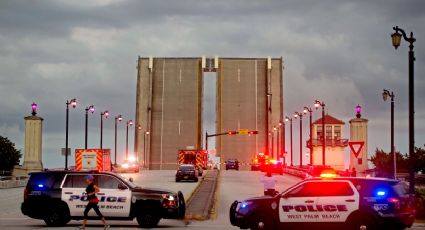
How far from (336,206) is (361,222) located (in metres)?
0.79

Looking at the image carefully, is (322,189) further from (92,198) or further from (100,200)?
(100,200)

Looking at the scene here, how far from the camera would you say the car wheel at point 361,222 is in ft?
68.8

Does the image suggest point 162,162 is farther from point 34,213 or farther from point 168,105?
point 34,213

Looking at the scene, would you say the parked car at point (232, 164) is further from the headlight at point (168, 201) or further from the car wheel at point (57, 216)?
the car wheel at point (57, 216)

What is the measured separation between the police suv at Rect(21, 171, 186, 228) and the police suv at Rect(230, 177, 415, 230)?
395 cm

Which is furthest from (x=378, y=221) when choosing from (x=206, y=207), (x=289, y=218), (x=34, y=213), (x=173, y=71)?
(x=173, y=71)

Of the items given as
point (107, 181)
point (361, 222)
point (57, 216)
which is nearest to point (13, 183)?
point (57, 216)

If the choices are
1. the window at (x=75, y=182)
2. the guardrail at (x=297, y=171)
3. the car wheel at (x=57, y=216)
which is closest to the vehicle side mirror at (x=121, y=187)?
the window at (x=75, y=182)

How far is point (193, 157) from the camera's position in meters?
87.8

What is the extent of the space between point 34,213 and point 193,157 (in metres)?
62.6

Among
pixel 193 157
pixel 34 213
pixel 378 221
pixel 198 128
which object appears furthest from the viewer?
pixel 198 128

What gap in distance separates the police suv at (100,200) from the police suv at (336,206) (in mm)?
3948

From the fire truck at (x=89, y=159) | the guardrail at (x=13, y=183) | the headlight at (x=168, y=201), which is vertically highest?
the fire truck at (x=89, y=159)

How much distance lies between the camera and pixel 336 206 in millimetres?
21328
